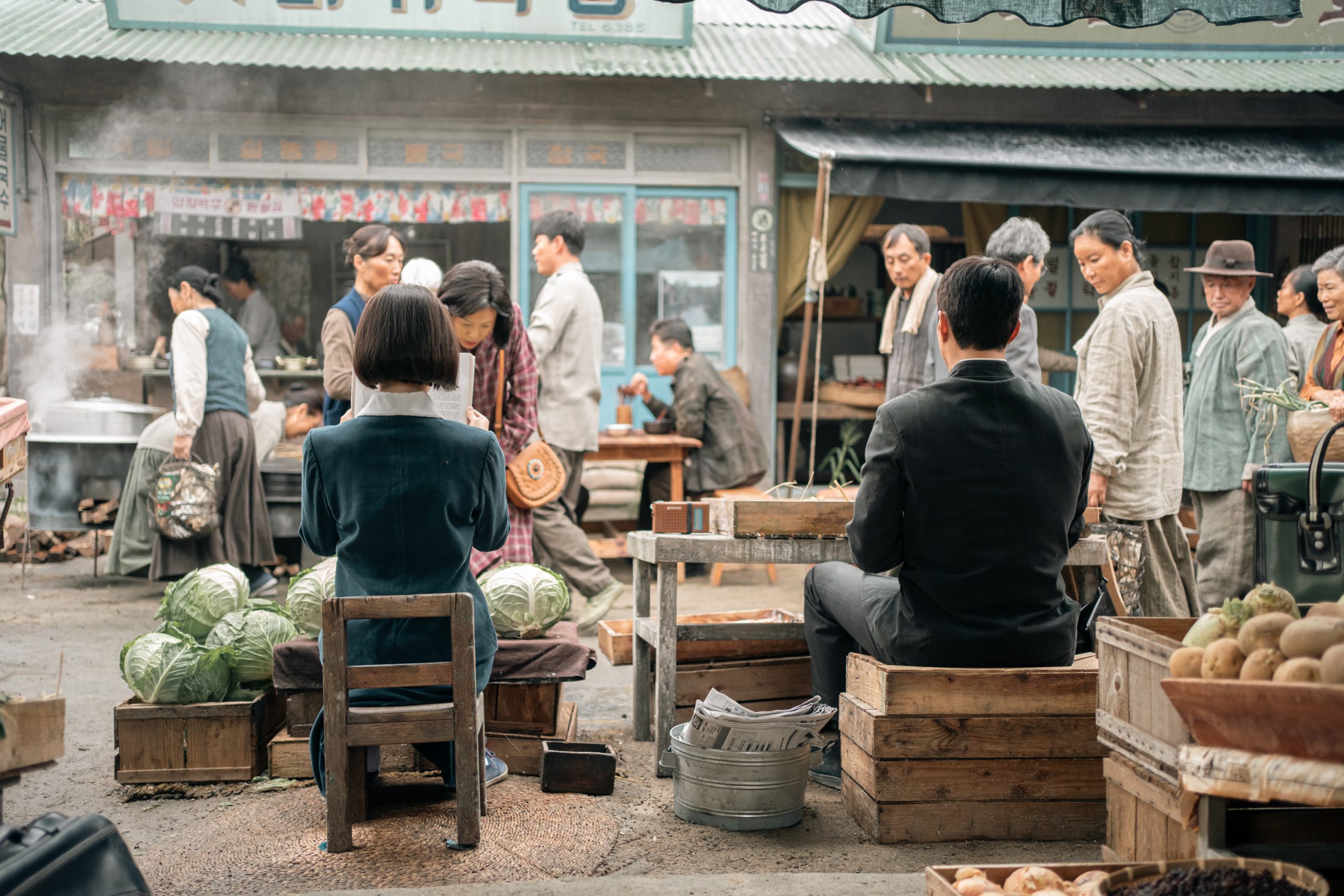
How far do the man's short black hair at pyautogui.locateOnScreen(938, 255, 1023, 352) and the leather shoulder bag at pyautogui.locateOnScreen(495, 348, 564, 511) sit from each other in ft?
8.57

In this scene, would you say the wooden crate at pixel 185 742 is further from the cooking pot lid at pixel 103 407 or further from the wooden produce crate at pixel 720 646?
the cooking pot lid at pixel 103 407

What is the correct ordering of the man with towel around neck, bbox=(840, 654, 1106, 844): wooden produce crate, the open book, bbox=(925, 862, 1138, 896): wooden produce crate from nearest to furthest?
bbox=(925, 862, 1138, 896): wooden produce crate
bbox=(840, 654, 1106, 844): wooden produce crate
the open book
the man with towel around neck

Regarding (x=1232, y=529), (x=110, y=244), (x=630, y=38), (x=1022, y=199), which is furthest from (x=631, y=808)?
(x=110, y=244)

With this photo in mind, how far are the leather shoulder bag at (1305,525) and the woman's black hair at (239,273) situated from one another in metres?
11.2

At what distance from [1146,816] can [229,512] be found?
6489mm

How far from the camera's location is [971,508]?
345 centimetres

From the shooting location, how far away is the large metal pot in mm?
9148

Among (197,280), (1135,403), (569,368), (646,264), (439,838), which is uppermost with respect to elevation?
(646,264)

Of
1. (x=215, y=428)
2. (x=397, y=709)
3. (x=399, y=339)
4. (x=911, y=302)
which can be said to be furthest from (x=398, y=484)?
(x=215, y=428)

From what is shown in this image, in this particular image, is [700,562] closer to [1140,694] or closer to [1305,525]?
[1140,694]

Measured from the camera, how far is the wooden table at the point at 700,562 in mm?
4172

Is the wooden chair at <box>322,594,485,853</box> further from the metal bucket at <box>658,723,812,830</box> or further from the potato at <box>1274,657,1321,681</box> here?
the potato at <box>1274,657,1321,681</box>

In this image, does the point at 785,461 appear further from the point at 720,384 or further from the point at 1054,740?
the point at 1054,740

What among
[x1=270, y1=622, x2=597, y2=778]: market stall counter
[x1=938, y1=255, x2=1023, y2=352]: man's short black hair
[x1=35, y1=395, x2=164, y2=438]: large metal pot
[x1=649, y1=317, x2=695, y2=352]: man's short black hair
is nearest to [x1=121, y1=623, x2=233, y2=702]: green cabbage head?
[x1=270, y1=622, x2=597, y2=778]: market stall counter
